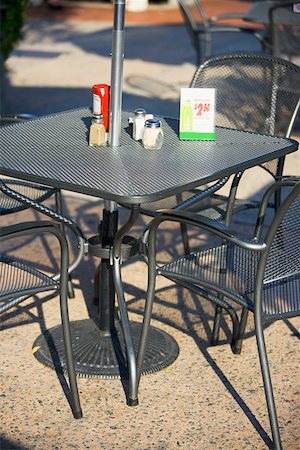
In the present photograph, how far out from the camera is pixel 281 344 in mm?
3889

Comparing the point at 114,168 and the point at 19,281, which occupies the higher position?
the point at 114,168

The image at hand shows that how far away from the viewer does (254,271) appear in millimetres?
3410

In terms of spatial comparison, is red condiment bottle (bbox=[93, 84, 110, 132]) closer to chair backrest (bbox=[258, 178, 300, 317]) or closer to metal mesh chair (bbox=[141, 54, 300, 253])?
metal mesh chair (bbox=[141, 54, 300, 253])

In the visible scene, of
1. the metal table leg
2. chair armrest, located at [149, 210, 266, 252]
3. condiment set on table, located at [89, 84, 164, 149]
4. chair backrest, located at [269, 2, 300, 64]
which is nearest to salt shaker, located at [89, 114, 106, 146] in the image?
condiment set on table, located at [89, 84, 164, 149]

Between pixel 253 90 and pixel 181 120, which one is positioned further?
pixel 253 90

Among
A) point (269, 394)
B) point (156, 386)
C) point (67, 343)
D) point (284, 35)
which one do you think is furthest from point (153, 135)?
point (284, 35)

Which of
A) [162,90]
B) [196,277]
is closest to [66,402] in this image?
[196,277]

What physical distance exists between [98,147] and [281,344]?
1192 millimetres

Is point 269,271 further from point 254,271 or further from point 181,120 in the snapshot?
point 181,120

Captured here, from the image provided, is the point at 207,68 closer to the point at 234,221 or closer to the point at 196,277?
the point at 234,221

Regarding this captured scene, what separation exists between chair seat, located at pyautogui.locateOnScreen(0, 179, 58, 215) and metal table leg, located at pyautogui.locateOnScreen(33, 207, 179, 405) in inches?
20.0

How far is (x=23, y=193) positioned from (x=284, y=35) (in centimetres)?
304

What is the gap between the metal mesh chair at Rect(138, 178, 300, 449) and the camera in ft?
10.2

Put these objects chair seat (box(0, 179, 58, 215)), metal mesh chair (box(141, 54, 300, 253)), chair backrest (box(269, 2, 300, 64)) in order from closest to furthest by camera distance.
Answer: chair seat (box(0, 179, 58, 215)), metal mesh chair (box(141, 54, 300, 253)), chair backrest (box(269, 2, 300, 64))
